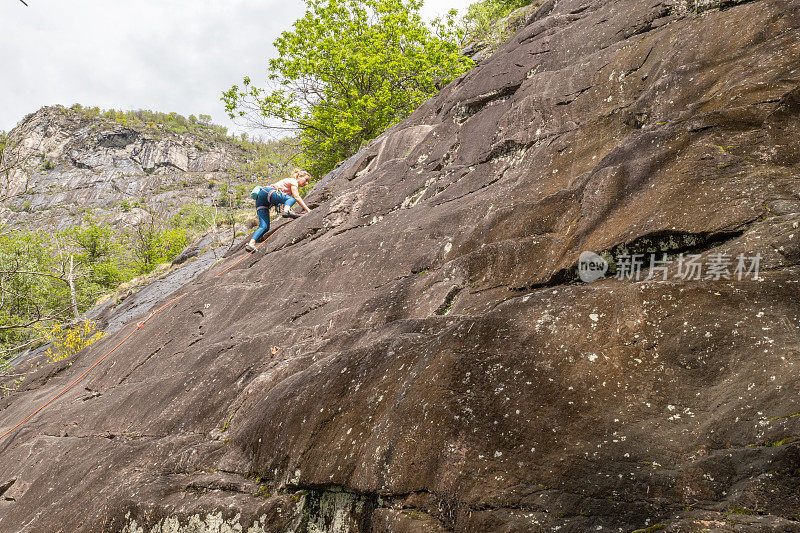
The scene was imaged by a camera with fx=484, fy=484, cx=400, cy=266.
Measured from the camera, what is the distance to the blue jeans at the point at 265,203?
14.9 metres

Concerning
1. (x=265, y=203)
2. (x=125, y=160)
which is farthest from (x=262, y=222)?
(x=125, y=160)

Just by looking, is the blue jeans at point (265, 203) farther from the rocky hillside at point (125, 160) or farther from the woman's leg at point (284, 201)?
the rocky hillside at point (125, 160)

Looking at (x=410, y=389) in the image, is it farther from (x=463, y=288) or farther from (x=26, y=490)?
(x=26, y=490)

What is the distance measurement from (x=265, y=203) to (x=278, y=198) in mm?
477

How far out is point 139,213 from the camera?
117 metres

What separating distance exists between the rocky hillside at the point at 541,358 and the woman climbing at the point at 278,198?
522 centimetres

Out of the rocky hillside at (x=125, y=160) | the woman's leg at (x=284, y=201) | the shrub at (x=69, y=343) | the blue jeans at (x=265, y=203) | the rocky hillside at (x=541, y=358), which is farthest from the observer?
the rocky hillside at (x=125, y=160)

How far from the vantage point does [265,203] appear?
15016 mm

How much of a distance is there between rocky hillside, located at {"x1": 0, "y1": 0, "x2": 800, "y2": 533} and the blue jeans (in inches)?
204

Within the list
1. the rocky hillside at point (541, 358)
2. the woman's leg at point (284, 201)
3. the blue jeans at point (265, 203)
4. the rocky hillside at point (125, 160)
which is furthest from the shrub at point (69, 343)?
the rocky hillside at point (125, 160)

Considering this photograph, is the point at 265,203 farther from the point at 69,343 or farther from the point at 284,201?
the point at 69,343

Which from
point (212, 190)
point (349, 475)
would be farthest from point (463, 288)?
point (212, 190)

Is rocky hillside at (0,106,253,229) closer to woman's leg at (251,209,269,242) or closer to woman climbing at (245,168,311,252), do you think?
woman climbing at (245,168,311,252)

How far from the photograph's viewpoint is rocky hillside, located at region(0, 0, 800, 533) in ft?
11.1
